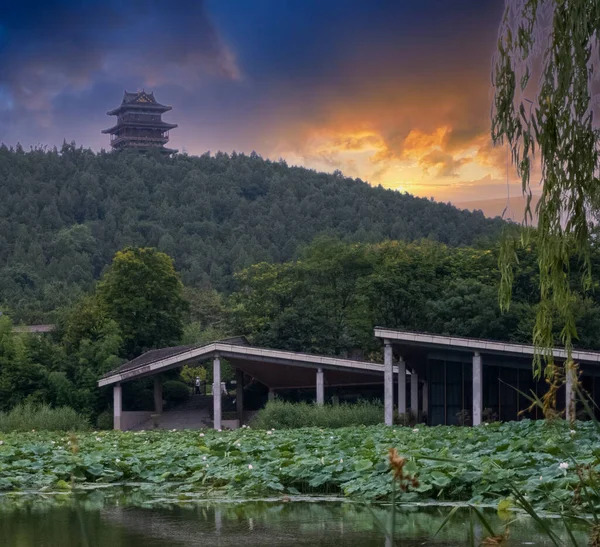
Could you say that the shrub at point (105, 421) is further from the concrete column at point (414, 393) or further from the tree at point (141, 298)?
the concrete column at point (414, 393)

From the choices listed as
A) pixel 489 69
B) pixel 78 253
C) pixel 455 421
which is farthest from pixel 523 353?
pixel 78 253

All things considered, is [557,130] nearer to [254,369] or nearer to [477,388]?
[477,388]

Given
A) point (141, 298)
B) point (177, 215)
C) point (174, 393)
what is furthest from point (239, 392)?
point (177, 215)

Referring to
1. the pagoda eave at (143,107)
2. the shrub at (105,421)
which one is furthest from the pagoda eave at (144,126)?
the shrub at (105,421)

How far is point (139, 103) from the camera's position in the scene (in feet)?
577

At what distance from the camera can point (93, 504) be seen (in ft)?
36.1

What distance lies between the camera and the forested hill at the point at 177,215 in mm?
88938

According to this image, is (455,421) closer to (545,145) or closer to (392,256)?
(392,256)

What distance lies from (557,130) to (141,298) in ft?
129

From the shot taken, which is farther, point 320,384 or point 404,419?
point 320,384

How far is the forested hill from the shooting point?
88938mm

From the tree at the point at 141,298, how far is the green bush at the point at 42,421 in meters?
11.8

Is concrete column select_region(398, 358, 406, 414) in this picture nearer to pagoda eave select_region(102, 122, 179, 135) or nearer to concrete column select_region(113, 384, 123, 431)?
concrete column select_region(113, 384, 123, 431)

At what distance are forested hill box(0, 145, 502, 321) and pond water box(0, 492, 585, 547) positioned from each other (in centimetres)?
6814
